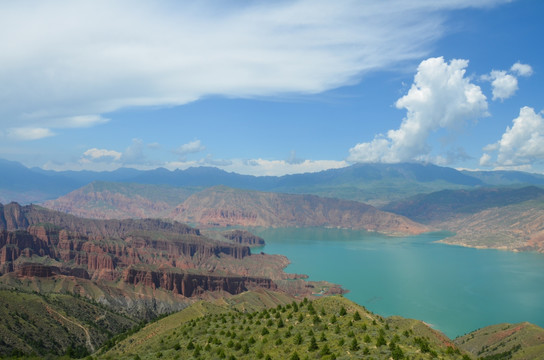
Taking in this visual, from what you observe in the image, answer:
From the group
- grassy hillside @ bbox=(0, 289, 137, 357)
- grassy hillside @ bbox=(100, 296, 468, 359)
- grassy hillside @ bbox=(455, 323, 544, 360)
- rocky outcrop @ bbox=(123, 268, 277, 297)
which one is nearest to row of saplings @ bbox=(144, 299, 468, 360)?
grassy hillside @ bbox=(100, 296, 468, 359)

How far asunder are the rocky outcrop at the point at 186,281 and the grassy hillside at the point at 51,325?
5529 centimetres

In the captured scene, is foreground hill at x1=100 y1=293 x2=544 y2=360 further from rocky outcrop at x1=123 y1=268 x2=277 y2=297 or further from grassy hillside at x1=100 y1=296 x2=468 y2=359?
rocky outcrop at x1=123 y1=268 x2=277 y2=297

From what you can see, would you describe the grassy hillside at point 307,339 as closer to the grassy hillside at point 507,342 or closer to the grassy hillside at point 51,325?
the grassy hillside at point 51,325

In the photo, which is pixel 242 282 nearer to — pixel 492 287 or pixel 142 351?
pixel 492 287

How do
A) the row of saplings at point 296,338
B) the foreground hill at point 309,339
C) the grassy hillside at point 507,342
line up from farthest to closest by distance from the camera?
1. the grassy hillside at point 507,342
2. the row of saplings at point 296,338
3. the foreground hill at point 309,339

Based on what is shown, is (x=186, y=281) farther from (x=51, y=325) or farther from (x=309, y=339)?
(x=309, y=339)

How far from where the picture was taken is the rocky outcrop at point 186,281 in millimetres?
172250

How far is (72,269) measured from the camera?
189375 millimetres

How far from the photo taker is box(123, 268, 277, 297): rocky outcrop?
565 feet

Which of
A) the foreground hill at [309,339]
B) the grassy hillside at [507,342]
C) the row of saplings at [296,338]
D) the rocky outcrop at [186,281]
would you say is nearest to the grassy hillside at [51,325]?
the foreground hill at [309,339]

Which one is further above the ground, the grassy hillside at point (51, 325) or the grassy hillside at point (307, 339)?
the grassy hillside at point (307, 339)

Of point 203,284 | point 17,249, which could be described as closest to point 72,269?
point 17,249

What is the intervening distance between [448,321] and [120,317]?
4021 inches

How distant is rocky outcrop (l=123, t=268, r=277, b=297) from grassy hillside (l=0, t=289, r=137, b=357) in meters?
55.3
